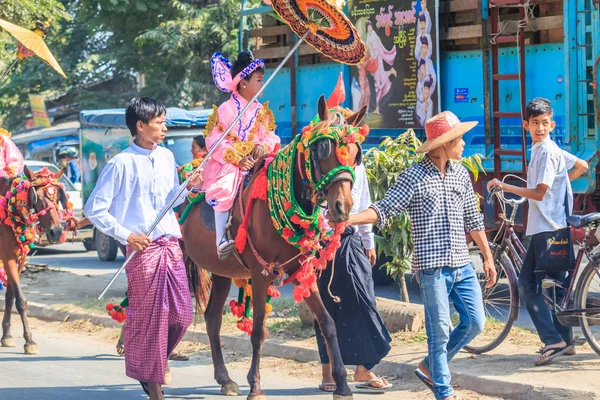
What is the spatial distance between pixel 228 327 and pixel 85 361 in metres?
1.54

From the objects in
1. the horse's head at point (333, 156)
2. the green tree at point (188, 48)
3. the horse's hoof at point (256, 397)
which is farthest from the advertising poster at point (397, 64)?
the green tree at point (188, 48)

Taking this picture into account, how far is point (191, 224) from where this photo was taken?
7.92 m

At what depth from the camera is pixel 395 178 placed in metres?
8.79

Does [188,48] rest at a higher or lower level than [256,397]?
higher

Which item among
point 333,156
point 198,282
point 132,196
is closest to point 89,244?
point 198,282

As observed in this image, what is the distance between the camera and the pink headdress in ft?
23.6

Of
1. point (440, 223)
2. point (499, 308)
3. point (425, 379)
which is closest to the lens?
point (440, 223)

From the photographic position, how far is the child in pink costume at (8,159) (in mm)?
9945

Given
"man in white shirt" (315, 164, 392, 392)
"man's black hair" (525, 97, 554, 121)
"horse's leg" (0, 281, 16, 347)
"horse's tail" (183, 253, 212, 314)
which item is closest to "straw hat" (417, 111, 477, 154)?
"man in white shirt" (315, 164, 392, 392)

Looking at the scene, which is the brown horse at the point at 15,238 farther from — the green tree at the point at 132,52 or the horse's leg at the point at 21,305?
the green tree at the point at 132,52

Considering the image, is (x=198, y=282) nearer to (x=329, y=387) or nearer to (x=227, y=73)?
(x=329, y=387)

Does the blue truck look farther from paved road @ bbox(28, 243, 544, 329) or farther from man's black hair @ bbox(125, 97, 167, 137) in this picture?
man's black hair @ bbox(125, 97, 167, 137)

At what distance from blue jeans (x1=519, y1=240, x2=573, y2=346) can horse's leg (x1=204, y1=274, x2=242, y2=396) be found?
2.32 meters

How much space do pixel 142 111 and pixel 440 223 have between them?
6.92 feet
